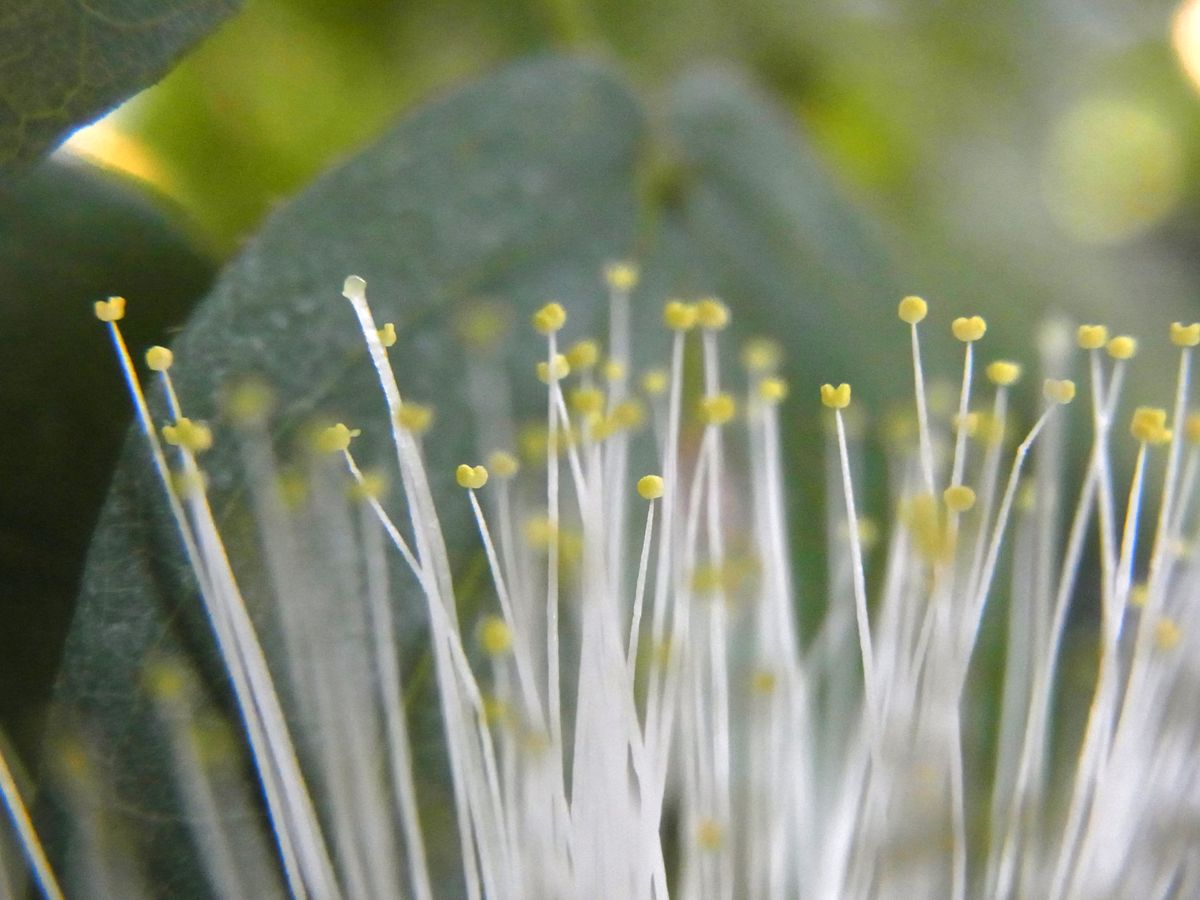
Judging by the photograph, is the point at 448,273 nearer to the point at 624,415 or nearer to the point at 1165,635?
the point at 624,415

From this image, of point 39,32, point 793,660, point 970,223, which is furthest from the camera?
point 970,223

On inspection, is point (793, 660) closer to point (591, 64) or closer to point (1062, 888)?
point (1062, 888)

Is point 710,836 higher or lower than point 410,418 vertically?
lower

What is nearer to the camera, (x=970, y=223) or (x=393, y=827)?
(x=393, y=827)

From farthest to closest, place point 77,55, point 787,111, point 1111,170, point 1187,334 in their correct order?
point 1111,170
point 787,111
point 1187,334
point 77,55

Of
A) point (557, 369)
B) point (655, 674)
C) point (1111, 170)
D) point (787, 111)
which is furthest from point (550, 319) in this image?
point (1111, 170)

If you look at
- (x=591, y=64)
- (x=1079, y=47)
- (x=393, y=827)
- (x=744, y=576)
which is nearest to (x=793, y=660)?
(x=744, y=576)

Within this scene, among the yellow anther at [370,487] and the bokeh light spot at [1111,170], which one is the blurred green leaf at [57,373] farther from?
the bokeh light spot at [1111,170]
